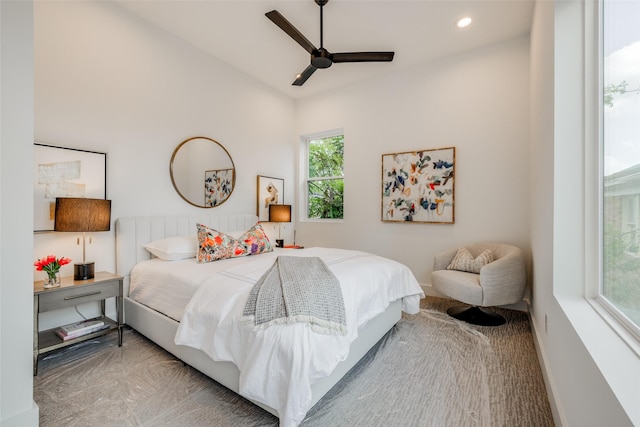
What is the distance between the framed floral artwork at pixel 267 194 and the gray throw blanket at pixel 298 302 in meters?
2.54

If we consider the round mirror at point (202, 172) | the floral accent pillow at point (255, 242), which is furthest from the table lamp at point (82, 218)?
the floral accent pillow at point (255, 242)

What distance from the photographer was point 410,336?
2.57 m

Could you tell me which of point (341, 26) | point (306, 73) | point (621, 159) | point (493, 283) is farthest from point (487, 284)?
point (341, 26)

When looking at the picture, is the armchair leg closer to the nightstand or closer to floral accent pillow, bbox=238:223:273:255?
floral accent pillow, bbox=238:223:273:255

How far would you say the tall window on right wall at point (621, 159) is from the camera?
99 centimetres

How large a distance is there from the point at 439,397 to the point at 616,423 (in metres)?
1.14

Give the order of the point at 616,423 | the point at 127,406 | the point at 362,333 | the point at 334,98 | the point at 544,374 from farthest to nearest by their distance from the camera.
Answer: the point at 334,98, the point at 362,333, the point at 544,374, the point at 127,406, the point at 616,423

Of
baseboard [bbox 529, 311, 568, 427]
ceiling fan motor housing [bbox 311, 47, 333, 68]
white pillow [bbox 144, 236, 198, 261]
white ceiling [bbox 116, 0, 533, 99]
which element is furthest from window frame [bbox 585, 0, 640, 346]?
white pillow [bbox 144, 236, 198, 261]

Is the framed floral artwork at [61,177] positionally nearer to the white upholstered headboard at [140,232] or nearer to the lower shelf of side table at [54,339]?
the white upholstered headboard at [140,232]

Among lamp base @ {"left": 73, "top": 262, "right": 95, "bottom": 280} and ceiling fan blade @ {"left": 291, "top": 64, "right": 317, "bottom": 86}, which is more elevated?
ceiling fan blade @ {"left": 291, "top": 64, "right": 317, "bottom": 86}

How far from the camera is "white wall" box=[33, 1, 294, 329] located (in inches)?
93.4

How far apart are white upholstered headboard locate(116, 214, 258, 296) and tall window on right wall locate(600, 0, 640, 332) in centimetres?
352

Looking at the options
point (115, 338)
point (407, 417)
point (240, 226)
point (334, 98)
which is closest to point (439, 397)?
point (407, 417)

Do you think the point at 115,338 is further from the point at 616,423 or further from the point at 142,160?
the point at 616,423
